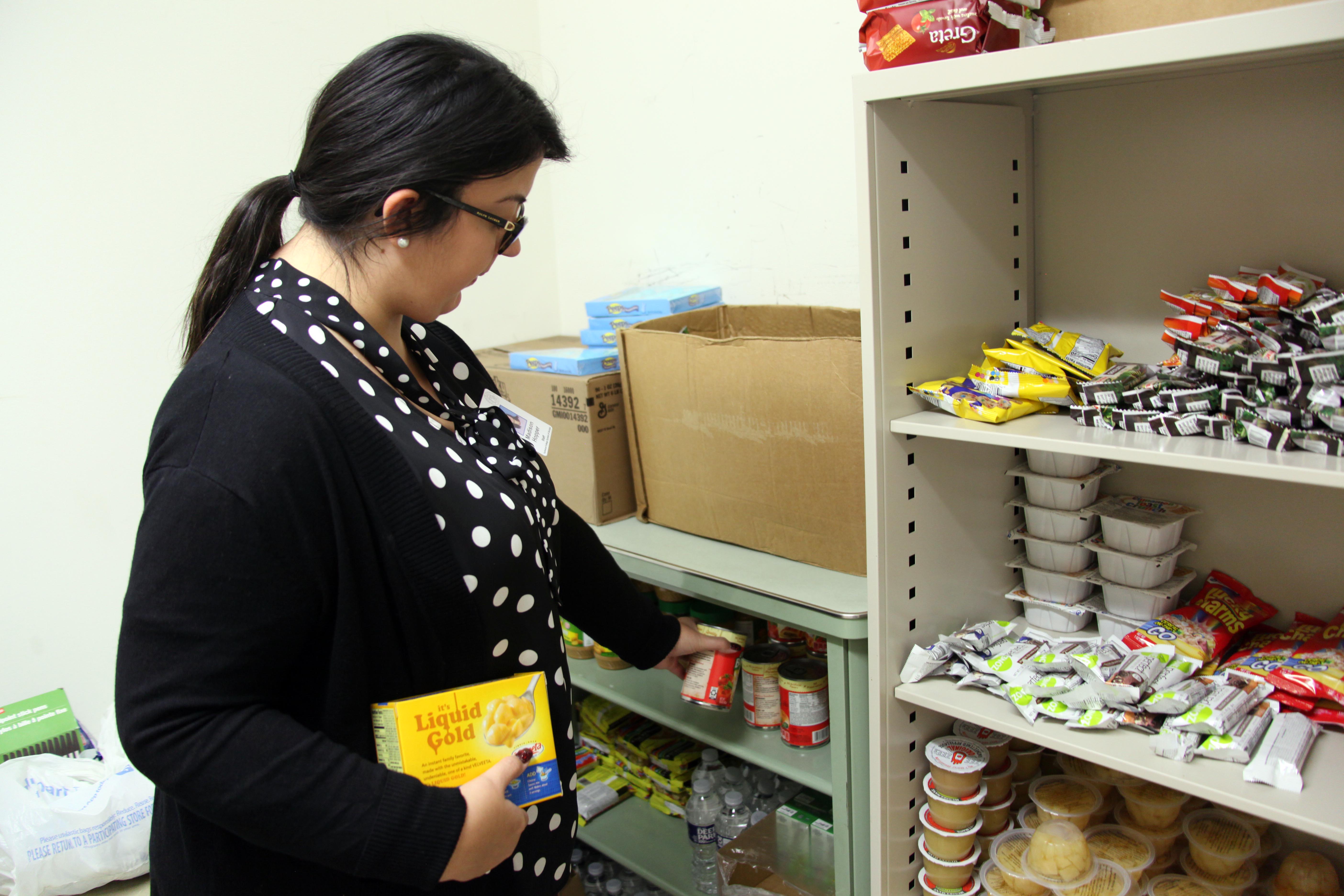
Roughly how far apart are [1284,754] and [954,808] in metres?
0.44

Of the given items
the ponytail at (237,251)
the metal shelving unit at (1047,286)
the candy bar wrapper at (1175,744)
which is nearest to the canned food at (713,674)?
the metal shelving unit at (1047,286)

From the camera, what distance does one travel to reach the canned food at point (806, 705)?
1.55 metres

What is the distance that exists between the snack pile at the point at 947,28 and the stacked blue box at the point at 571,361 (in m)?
0.80

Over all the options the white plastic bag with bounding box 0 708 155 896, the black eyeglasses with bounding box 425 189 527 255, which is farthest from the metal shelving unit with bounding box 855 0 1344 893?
the white plastic bag with bounding box 0 708 155 896

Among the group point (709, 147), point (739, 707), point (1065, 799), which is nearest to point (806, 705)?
point (739, 707)

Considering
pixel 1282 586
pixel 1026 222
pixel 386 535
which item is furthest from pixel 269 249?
pixel 1282 586

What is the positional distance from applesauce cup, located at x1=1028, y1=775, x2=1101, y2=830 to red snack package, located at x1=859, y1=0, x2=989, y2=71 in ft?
3.32

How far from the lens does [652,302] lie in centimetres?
195

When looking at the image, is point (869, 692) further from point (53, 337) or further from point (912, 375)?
point (53, 337)

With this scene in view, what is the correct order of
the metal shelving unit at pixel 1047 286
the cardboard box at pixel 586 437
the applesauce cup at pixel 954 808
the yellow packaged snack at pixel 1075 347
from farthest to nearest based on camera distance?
the cardboard box at pixel 586 437 < the applesauce cup at pixel 954 808 < the yellow packaged snack at pixel 1075 347 < the metal shelving unit at pixel 1047 286

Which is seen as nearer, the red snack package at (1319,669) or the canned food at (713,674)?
the red snack package at (1319,669)

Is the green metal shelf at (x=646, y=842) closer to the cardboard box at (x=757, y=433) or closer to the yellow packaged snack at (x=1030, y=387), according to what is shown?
the cardboard box at (x=757, y=433)

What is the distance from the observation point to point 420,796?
0.90 m

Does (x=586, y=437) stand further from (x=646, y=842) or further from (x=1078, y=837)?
(x=1078, y=837)
